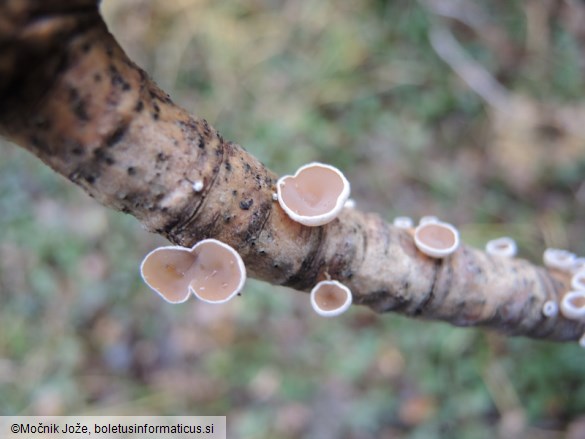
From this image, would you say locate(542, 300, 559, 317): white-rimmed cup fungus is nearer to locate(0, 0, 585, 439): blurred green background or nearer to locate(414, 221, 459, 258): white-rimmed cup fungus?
Answer: locate(414, 221, 459, 258): white-rimmed cup fungus

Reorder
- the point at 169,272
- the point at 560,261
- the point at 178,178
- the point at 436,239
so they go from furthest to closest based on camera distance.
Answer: the point at 560,261 < the point at 436,239 < the point at 169,272 < the point at 178,178

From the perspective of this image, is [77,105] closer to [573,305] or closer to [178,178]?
[178,178]

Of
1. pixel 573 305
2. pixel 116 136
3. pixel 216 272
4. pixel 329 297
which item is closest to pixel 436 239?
pixel 329 297

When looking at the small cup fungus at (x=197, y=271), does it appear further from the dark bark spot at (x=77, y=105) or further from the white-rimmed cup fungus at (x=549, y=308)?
the white-rimmed cup fungus at (x=549, y=308)

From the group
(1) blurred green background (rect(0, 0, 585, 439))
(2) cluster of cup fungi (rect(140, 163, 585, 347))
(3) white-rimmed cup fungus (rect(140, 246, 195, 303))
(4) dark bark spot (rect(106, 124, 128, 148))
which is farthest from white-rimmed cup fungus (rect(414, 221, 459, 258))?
(1) blurred green background (rect(0, 0, 585, 439))

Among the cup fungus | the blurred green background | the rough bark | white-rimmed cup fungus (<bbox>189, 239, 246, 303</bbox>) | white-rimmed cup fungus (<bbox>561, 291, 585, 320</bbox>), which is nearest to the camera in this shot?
the rough bark

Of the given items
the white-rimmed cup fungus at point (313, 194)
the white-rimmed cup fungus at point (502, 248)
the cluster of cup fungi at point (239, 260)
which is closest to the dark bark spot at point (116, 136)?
the cluster of cup fungi at point (239, 260)
